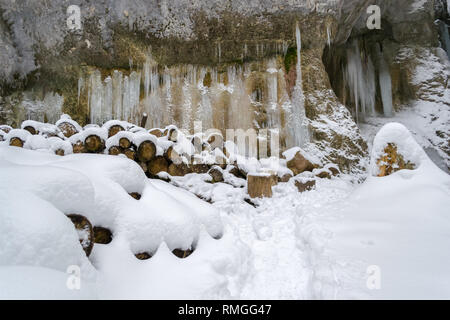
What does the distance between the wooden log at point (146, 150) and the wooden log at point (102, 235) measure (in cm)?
228

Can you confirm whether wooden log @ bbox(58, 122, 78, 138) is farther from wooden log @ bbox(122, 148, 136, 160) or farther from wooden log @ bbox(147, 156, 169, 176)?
wooden log @ bbox(147, 156, 169, 176)

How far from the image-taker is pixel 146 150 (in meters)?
3.82

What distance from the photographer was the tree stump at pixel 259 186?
417cm

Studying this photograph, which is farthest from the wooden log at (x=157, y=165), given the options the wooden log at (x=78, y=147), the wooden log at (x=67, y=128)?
the wooden log at (x=67, y=128)

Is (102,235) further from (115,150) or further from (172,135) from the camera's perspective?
(172,135)

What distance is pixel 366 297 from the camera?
1.26m

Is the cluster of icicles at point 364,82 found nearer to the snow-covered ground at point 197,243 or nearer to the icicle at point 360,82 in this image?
the icicle at point 360,82

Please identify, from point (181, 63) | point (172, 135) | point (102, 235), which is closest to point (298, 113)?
point (181, 63)

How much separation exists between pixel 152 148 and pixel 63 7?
655cm

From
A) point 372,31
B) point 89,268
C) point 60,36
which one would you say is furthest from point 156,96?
point 372,31

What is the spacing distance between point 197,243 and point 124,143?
2.23m

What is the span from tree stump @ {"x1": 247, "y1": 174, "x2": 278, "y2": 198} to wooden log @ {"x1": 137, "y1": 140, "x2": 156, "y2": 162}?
1681 millimetres

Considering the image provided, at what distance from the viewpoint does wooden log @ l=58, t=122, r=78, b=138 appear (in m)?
4.51

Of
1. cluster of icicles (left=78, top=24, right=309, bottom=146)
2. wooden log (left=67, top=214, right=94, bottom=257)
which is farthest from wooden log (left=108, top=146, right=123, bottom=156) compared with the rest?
cluster of icicles (left=78, top=24, right=309, bottom=146)
